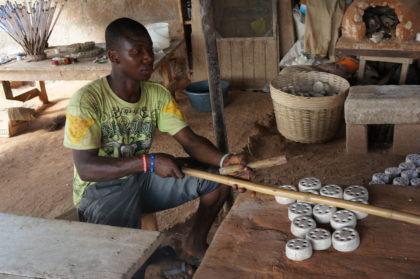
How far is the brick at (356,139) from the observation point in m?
3.77

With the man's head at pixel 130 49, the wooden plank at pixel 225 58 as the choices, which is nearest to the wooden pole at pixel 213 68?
the man's head at pixel 130 49

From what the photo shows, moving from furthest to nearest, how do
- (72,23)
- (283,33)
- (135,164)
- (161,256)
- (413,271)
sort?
(72,23) < (283,33) < (161,256) < (135,164) < (413,271)

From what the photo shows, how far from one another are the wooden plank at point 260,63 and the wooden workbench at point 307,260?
4196 millimetres

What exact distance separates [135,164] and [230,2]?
430 centimetres

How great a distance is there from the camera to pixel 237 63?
6180 millimetres

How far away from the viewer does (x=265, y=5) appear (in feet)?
19.0

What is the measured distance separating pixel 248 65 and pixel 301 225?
14.9 feet

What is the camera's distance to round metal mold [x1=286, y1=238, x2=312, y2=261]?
5.53 feet

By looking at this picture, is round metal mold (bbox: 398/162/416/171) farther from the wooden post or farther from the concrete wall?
the concrete wall

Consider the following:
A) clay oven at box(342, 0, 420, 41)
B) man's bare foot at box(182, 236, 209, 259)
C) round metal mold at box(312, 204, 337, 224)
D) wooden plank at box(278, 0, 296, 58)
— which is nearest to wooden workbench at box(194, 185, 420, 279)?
round metal mold at box(312, 204, 337, 224)

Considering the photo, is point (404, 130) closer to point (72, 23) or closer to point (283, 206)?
point (283, 206)

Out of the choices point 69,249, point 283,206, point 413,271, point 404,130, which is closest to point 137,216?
point 69,249

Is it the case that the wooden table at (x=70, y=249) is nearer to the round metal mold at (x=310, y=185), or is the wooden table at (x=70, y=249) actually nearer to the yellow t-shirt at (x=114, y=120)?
the yellow t-shirt at (x=114, y=120)

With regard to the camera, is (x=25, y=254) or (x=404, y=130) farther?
(x=404, y=130)
